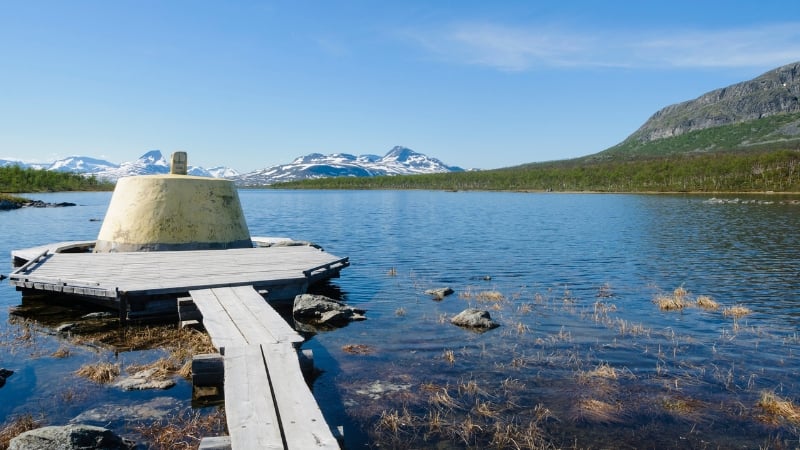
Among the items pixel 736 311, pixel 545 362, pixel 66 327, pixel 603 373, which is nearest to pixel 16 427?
pixel 66 327

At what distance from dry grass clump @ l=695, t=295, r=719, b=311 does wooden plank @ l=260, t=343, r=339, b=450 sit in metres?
16.0

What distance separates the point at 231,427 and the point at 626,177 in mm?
189826

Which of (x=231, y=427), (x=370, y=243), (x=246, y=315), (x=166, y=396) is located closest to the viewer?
(x=231, y=427)

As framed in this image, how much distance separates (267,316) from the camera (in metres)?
12.4

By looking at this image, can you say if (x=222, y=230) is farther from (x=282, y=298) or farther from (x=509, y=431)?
(x=509, y=431)

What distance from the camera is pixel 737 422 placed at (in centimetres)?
966

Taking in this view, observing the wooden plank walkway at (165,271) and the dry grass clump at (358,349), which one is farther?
the wooden plank walkway at (165,271)

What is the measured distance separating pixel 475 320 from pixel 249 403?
955 centimetres

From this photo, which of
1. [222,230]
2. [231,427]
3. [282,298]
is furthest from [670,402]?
[222,230]

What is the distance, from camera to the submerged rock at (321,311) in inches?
657

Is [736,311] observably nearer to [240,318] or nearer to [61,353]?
[240,318]

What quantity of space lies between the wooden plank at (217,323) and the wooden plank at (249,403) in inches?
19.2

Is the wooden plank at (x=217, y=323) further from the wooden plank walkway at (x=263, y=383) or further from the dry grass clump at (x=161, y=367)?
the dry grass clump at (x=161, y=367)

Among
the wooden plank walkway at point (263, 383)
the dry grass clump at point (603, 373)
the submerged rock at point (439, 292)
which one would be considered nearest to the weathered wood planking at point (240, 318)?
the wooden plank walkway at point (263, 383)
